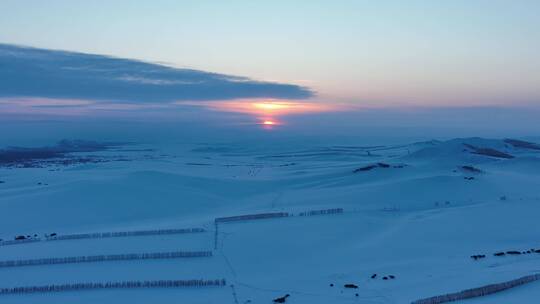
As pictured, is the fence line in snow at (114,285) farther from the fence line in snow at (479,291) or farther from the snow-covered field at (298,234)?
the fence line in snow at (479,291)

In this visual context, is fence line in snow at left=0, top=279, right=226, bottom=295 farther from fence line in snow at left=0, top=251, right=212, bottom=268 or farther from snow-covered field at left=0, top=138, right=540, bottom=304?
fence line in snow at left=0, top=251, right=212, bottom=268

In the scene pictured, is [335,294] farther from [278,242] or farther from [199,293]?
[278,242]

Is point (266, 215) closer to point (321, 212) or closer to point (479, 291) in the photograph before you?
point (321, 212)

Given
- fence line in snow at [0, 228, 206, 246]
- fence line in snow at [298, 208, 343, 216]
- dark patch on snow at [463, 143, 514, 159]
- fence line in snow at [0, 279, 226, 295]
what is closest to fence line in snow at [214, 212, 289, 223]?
fence line in snow at [298, 208, 343, 216]

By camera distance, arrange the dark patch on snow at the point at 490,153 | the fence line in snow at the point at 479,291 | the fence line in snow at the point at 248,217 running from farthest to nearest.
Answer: the dark patch on snow at the point at 490,153, the fence line in snow at the point at 248,217, the fence line in snow at the point at 479,291

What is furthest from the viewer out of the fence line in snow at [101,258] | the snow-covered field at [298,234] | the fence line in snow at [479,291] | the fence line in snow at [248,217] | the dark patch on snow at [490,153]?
the dark patch on snow at [490,153]

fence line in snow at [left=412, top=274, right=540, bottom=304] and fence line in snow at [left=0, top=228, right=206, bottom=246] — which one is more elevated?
fence line in snow at [left=412, top=274, right=540, bottom=304]

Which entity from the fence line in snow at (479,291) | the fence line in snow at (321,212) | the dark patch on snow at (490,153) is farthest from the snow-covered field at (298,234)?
the dark patch on snow at (490,153)

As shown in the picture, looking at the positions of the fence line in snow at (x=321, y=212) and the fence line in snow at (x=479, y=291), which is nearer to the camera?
the fence line in snow at (x=479, y=291)
